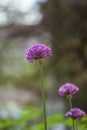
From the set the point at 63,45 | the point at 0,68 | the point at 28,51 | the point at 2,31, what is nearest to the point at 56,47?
the point at 63,45

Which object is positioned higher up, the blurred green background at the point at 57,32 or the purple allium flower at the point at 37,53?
the blurred green background at the point at 57,32

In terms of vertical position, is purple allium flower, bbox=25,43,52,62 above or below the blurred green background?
below

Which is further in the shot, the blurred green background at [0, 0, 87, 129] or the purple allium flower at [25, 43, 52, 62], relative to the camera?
the blurred green background at [0, 0, 87, 129]

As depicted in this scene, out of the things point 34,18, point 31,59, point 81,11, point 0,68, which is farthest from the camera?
point 0,68

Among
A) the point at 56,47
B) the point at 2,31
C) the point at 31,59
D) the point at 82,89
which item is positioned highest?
the point at 2,31

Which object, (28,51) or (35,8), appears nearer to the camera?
(28,51)

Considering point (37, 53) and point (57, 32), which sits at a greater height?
point (57, 32)

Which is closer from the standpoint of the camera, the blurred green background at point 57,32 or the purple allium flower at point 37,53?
the purple allium flower at point 37,53

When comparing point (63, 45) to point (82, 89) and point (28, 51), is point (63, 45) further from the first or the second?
point (28, 51)

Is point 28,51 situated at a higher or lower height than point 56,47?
lower

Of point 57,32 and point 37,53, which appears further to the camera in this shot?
point 57,32

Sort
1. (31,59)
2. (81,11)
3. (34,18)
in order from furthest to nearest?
(34,18) → (81,11) → (31,59)
